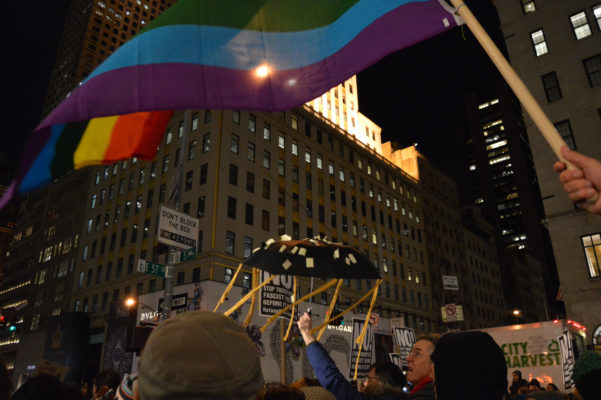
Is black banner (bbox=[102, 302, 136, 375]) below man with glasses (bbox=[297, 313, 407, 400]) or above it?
above

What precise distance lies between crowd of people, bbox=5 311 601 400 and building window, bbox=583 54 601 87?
88.8 feet

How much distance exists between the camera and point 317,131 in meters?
55.0

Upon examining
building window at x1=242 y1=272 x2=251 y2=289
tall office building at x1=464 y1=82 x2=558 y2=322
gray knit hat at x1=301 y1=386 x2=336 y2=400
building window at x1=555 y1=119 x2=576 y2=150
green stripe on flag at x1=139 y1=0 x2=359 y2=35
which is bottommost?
gray knit hat at x1=301 y1=386 x2=336 y2=400

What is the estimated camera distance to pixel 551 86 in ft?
91.3

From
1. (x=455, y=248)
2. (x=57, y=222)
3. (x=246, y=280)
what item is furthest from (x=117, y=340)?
(x=455, y=248)

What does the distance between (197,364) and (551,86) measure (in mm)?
32000

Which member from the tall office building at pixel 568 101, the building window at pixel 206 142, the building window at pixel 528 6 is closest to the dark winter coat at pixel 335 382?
the tall office building at pixel 568 101

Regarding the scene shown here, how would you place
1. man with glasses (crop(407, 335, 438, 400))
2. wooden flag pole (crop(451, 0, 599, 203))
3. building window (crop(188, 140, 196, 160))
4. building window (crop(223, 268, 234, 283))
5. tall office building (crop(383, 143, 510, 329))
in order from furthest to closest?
tall office building (crop(383, 143, 510, 329))
building window (crop(188, 140, 196, 160))
building window (crop(223, 268, 234, 283))
man with glasses (crop(407, 335, 438, 400))
wooden flag pole (crop(451, 0, 599, 203))

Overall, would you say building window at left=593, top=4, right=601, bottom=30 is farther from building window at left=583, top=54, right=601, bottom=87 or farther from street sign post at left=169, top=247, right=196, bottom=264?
street sign post at left=169, top=247, right=196, bottom=264

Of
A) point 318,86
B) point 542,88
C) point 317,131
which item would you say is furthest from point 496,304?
point 318,86

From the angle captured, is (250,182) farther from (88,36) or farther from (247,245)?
(88,36)

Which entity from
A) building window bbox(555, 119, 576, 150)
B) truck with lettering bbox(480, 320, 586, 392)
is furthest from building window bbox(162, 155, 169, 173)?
truck with lettering bbox(480, 320, 586, 392)

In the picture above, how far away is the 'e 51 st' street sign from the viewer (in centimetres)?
1151

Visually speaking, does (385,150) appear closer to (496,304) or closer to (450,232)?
(450,232)
